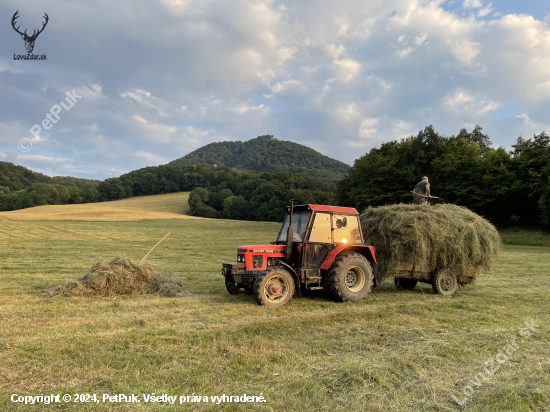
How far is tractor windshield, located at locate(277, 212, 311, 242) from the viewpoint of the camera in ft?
27.6

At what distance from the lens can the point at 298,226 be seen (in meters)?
8.60

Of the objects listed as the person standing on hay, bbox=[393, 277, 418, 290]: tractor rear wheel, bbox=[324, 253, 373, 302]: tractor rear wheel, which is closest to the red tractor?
bbox=[324, 253, 373, 302]: tractor rear wheel

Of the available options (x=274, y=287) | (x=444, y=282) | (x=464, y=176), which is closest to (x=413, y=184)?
(x=464, y=176)

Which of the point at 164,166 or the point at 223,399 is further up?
the point at 164,166

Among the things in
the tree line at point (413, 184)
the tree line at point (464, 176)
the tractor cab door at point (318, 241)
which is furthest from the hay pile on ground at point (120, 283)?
the tree line at point (413, 184)

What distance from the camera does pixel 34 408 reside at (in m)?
3.37

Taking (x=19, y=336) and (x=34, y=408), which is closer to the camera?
(x=34, y=408)

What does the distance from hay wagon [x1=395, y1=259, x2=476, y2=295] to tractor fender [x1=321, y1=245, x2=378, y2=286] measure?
2.11ft

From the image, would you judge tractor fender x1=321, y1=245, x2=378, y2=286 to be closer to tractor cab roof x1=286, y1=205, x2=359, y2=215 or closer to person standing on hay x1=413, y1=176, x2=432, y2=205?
tractor cab roof x1=286, y1=205, x2=359, y2=215

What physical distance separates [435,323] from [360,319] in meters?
1.30

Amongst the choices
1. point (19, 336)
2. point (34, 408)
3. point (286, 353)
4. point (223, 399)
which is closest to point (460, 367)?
point (286, 353)

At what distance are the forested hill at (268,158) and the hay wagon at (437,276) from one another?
10466 cm

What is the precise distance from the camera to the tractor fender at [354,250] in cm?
811

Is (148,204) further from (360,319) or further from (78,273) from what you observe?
(360,319)
